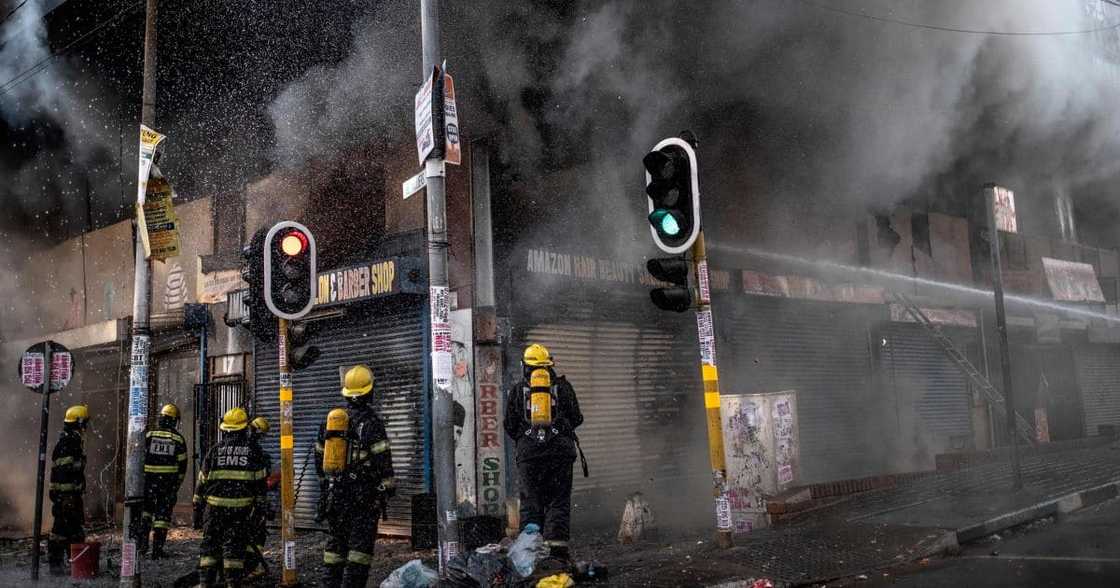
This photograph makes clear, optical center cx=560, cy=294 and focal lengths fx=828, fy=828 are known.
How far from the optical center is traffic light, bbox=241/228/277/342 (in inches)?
235

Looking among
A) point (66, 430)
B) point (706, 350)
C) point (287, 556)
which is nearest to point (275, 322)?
point (287, 556)

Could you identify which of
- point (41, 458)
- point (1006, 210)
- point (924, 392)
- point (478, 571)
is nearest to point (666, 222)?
point (478, 571)

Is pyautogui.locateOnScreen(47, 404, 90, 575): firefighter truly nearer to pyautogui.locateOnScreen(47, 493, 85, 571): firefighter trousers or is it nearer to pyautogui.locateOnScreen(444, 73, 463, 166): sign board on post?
pyautogui.locateOnScreen(47, 493, 85, 571): firefighter trousers

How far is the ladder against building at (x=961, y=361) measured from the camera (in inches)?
541

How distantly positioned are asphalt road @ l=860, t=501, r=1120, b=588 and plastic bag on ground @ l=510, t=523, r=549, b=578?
1889mm

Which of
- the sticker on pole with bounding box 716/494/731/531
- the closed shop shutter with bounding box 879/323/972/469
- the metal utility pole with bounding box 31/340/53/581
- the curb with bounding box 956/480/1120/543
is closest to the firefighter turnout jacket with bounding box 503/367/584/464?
the sticker on pole with bounding box 716/494/731/531

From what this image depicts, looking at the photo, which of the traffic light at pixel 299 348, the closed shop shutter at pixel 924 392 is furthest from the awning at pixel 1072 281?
the traffic light at pixel 299 348

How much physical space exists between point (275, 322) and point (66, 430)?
3.70 metres

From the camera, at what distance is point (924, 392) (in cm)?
1400

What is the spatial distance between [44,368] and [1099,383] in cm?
1962

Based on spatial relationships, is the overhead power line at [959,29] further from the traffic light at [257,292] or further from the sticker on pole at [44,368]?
the sticker on pole at [44,368]

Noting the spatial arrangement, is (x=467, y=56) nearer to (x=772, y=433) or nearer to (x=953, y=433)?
(x=772, y=433)

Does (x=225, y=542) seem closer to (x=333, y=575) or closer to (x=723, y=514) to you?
(x=333, y=575)

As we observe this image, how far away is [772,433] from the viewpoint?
24.5ft
